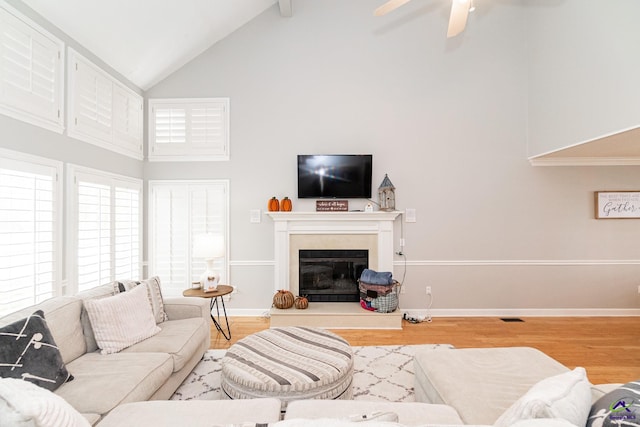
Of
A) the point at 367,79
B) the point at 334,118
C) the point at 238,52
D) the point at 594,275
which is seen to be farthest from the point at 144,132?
the point at 594,275

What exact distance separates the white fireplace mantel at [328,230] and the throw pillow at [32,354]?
8.44ft

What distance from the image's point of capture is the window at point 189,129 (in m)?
4.25

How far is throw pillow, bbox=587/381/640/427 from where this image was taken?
35.7 inches

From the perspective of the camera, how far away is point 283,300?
3.86 m

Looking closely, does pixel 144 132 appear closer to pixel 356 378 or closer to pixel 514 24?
pixel 356 378

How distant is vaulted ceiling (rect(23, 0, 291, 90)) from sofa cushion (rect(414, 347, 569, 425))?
3.95 meters

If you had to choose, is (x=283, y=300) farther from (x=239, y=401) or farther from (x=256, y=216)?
(x=239, y=401)

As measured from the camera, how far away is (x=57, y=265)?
2766 mm

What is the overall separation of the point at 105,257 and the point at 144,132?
179 cm

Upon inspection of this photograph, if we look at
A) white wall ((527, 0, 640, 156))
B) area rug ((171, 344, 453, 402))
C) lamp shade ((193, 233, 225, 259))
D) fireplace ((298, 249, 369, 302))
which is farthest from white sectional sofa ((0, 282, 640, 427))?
white wall ((527, 0, 640, 156))

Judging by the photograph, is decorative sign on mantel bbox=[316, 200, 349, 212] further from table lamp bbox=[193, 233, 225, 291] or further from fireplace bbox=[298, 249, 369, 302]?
table lamp bbox=[193, 233, 225, 291]

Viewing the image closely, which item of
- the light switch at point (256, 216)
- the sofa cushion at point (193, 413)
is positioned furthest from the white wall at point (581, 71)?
the light switch at point (256, 216)

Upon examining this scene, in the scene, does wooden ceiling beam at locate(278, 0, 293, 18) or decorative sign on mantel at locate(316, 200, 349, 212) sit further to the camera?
decorative sign on mantel at locate(316, 200, 349, 212)

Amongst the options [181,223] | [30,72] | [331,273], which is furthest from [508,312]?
[30,72]
